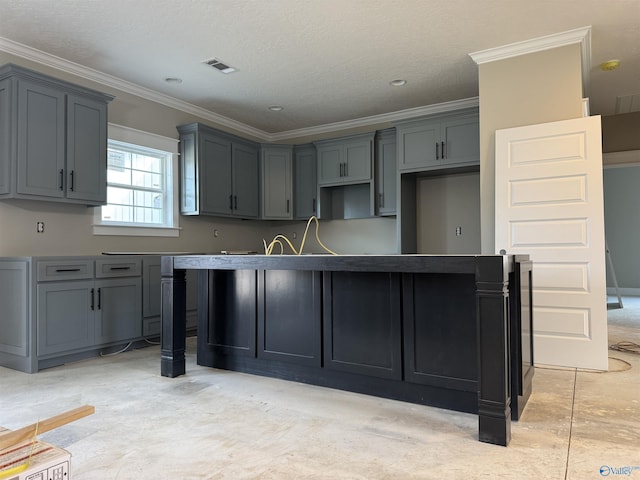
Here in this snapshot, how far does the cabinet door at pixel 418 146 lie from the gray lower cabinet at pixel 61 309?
10.7 ft

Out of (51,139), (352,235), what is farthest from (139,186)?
(352,235)

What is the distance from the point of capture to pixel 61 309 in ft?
11.5

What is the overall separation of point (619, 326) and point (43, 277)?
5.90 m

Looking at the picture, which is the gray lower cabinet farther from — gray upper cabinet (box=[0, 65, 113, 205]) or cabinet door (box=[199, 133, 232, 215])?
cabinet door (box=[199, 133, 232, 215])

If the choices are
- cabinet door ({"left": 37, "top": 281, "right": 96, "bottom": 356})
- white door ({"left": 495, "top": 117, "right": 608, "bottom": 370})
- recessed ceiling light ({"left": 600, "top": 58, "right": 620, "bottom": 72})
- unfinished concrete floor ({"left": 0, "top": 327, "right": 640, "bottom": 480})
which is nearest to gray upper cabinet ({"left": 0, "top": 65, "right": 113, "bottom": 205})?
cabinet door ({"left": 37, "top": 281, "right": 96, "bottom": 356})

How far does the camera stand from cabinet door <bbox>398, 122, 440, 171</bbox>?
5.05 metres

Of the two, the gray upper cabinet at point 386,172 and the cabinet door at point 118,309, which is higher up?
the gray upper cabinet at point 386,172

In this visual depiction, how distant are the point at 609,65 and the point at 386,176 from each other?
253 centimetres

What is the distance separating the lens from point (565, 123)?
3.50 metres

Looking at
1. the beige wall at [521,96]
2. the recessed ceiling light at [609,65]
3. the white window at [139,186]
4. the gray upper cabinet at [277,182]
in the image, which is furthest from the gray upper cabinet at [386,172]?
the white window at [139,186]

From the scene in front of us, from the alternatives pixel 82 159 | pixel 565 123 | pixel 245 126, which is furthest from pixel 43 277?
pixel 565 123

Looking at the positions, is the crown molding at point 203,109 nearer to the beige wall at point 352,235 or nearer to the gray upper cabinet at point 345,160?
the gray upper cabinet at point 345,160

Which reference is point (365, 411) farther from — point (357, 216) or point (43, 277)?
point (357, 216)

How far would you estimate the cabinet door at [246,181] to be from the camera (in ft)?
18.8
